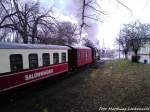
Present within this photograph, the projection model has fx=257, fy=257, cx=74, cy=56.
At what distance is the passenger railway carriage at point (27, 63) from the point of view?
11008mm

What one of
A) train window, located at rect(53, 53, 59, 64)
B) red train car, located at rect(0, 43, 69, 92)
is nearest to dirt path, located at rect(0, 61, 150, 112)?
red train car, located at rect(0, 43, 69, 92)

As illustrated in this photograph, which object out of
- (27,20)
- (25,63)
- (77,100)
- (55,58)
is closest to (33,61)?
(25,63)

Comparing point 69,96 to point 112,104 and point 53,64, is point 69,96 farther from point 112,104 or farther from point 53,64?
point 53,64

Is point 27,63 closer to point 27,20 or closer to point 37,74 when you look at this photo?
point 37,74

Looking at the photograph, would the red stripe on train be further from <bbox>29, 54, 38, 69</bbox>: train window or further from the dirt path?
the dirt path

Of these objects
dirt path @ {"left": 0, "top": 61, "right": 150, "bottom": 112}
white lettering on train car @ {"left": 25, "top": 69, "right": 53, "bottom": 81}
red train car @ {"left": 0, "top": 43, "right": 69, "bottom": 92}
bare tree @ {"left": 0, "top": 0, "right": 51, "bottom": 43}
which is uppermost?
bare tree @ {"left": 0, "top": 0, "right": 51, "bottom": 43}

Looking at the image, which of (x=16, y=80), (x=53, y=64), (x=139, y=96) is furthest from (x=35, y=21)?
(x=139, y=96)

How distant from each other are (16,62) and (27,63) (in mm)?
1042

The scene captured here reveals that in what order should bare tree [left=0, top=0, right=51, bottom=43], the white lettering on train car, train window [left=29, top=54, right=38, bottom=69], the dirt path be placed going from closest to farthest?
the dirt path
the white lettering on train car
train window [left=29, top=54, right=38, bottom=69]
bare tree [left=0, top=0, right=51, bottom=43]

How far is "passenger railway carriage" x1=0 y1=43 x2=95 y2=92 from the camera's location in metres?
11.0

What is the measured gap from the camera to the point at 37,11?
2467cm

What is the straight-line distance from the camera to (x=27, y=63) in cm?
1301

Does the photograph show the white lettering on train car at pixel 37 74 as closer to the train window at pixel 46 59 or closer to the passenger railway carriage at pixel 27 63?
the passenger railway carriage at pixel 27 63

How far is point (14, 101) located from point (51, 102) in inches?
69.0
